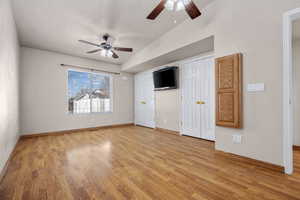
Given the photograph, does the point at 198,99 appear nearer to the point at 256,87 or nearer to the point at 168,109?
the point at 168,109

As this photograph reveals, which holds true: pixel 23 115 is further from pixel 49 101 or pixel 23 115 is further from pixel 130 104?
pixel 130 104

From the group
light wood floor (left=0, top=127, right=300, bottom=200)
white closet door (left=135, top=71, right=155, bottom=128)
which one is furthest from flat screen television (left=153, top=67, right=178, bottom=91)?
light wood floor (left=0, top=127, right=300, bottom=200)

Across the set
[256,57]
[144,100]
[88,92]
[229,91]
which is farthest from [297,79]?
[88,92]

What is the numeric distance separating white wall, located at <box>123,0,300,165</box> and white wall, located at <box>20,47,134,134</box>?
14.5 ft

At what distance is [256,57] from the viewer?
2.06 metres

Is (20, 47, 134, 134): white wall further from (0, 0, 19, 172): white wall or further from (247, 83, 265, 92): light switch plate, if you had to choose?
(247, 83, 265, 92): light switch plate

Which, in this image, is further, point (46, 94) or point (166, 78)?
point (166, 78)

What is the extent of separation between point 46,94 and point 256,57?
5431 mm

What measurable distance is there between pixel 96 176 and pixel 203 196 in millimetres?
1327

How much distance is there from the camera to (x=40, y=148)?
2986 mm

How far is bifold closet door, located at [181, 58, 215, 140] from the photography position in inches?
135

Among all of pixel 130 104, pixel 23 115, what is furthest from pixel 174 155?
pixel 23 115

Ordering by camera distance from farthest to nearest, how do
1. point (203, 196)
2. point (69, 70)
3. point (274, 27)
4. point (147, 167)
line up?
point (69, 70) < point (147, 167) < point (274, 27) < point (203, 196)

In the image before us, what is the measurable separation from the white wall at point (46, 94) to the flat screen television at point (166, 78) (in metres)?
2.59
